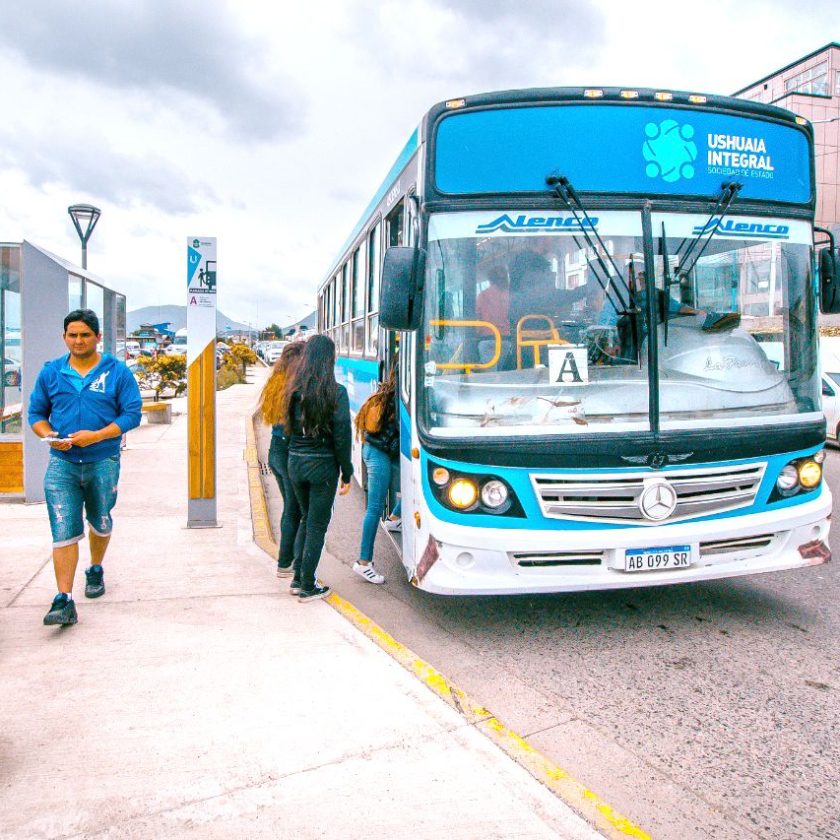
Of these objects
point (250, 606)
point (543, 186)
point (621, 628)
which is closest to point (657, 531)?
point (621, 628)

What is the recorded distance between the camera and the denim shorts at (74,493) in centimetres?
478

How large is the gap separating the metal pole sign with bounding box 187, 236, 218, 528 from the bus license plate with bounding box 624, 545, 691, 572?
408cm

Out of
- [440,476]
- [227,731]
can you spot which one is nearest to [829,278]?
[440,476]

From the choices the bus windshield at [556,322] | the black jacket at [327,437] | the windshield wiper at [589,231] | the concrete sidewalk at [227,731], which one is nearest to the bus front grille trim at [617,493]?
the bus windshield at [556,322]

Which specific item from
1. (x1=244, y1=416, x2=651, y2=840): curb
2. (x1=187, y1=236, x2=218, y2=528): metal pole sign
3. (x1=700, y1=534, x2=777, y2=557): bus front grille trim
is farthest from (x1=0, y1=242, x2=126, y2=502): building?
(x1=700, y1=534, x2=777, y2=557): bus front grille trim

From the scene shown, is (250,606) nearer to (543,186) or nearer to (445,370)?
(445,370)

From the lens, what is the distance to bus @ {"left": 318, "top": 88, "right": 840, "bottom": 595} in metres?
4.42

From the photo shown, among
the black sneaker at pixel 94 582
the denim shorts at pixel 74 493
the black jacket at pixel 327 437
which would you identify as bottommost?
the black sneaker at pixel 94 582

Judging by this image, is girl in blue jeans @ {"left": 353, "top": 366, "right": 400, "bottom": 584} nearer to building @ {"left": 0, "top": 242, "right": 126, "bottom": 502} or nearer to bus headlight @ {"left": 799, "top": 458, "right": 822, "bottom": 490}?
bus headlight @ {"left": 799, "top": 458, "right": 822, "bottom": 490}

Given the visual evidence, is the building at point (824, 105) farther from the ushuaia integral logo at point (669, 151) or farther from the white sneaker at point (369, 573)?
the white sneaker at point (369, 573)

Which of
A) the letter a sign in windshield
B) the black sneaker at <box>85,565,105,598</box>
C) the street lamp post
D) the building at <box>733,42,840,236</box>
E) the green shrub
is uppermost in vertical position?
the building at <box>733,42,840,236</box>

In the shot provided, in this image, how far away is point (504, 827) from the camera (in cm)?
284

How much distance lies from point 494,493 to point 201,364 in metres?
3.86

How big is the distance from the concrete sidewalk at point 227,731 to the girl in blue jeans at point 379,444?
0.82 meters
